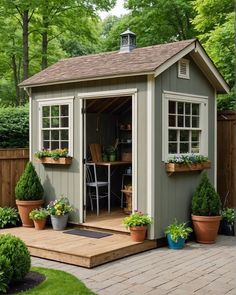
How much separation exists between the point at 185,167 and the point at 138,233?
4.43 feet

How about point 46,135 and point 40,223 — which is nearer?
point 40,223

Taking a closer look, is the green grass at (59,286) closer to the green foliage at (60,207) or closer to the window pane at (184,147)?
the green foliage at (60,207)

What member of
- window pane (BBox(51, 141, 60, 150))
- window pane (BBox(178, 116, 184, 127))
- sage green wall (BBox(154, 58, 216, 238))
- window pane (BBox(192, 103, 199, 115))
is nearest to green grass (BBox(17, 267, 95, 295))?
sage green wall (BBox(154, 58, 216, 238))

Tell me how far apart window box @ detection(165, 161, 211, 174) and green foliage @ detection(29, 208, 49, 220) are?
2.29 meters

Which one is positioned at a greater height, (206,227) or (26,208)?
(26,208)

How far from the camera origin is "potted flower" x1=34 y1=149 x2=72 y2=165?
7664mm

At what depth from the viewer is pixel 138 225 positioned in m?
6.51

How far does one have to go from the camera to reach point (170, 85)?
708 centimetres

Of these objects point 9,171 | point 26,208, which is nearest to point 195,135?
point 26,208

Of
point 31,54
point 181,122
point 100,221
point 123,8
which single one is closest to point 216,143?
point 181,122

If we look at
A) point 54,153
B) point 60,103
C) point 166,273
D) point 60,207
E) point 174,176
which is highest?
point 60,103

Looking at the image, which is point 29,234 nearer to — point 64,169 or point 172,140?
point 64,169

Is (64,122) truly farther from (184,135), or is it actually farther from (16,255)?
(16,255)

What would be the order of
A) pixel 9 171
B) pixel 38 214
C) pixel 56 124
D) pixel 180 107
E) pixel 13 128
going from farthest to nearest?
pixel 13 128, pixel 9 171, pixel 56 124, pixel 38 214, pixel 180 107
